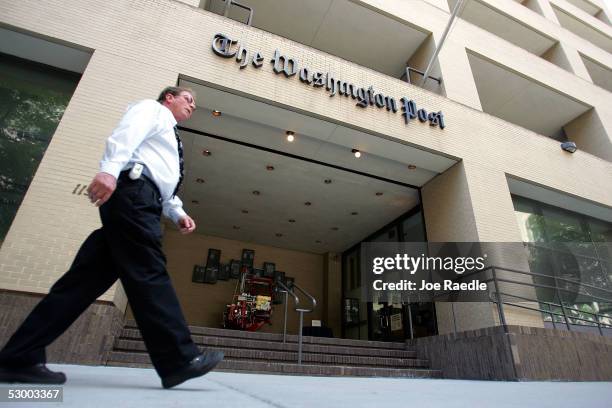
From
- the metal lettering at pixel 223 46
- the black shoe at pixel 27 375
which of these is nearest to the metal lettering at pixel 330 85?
the metal lettering at pixel 223 46

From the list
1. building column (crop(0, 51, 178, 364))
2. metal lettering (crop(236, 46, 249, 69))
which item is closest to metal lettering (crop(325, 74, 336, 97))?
metal lettering (crop(236, 46, 249, 69))

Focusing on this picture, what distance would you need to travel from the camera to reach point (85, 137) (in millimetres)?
3695

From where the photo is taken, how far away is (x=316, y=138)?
5.79m

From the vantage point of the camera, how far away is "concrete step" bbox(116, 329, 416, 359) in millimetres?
3975

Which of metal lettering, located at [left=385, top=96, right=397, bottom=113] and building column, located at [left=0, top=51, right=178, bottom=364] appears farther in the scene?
metal lettering, located at [left=385, top=96, right=397, bottom=113]

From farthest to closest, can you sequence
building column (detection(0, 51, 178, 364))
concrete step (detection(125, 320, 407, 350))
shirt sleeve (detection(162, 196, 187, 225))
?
1. concrete step (detection(125, 320, 407, 350))
2. building column (detection(0, 51, 178, 364))
3. shirt sleeve (detection(162, 196, 187, 225))

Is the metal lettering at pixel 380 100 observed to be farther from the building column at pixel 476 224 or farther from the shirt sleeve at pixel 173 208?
the shirt sleeve at pixel 173 208

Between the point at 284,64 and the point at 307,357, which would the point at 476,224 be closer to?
the point at 307,357

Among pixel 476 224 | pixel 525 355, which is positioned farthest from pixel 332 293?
pixel 525 355

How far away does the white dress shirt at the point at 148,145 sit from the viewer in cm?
127

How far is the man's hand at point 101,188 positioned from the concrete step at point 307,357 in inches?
111

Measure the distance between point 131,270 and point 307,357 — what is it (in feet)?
11.6

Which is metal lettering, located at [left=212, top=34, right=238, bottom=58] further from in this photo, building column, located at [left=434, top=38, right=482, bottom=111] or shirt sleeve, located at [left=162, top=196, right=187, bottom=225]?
building column, located at [left=434, top=38, right=482, bottom=111]

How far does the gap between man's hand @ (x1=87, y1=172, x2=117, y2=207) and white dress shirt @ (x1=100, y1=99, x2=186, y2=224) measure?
4 cm
